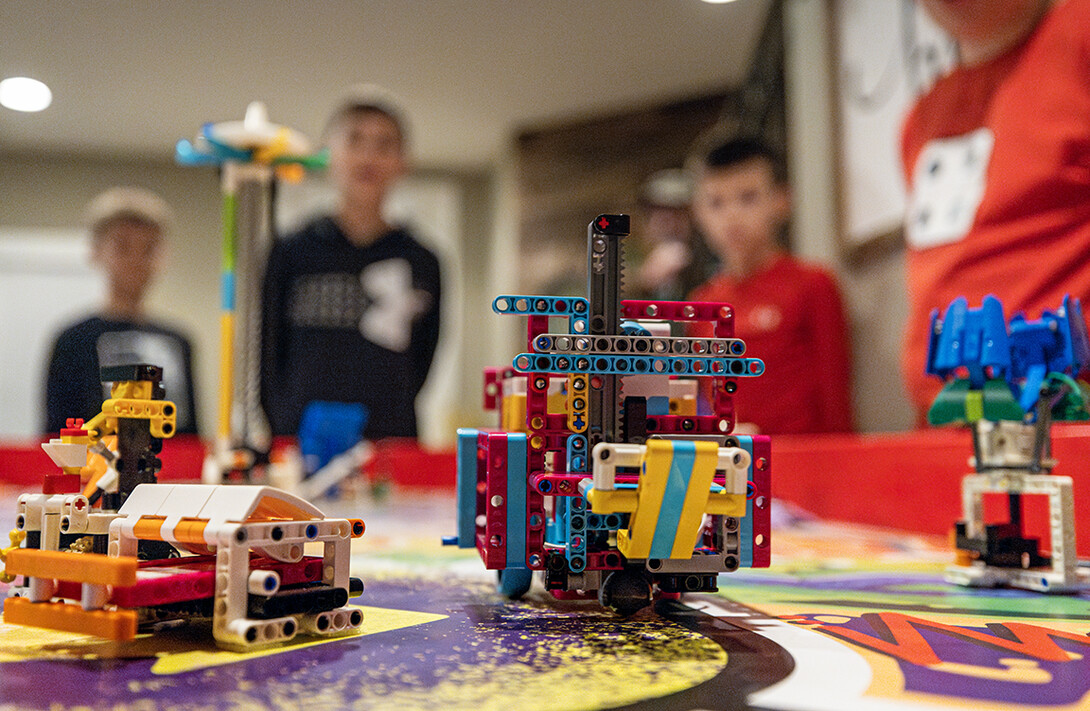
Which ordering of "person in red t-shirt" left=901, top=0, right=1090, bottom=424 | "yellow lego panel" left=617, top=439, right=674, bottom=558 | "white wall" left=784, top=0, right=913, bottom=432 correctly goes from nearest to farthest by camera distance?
1. "yellow lego panel" left=617, top=439, right=674, bottom=558
2. "person in red t-shirt" left=901, top=0, right=1090, bottom=424
3. "white wall" left=784, top=0, right=913, bottom=432

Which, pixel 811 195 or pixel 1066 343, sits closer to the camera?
pixel 1066 343

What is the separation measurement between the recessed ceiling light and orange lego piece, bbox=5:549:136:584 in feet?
12.3

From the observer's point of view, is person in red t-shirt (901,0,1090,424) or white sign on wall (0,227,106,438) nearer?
person in red t-shirt (901,0,1090,424)

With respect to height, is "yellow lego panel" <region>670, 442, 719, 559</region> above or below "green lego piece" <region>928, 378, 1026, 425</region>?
below

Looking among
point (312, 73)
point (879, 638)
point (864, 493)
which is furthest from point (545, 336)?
point (312, 73)

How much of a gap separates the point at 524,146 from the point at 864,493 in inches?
203

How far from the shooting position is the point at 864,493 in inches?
160

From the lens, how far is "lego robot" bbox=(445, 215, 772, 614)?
1.73m

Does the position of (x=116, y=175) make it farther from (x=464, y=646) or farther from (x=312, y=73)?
(x=464, y=646)

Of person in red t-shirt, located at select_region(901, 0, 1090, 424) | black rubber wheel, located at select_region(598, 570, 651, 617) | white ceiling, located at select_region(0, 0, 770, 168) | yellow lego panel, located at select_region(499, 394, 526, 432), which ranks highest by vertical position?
white ceiling, located at select_region(0, 0, 770, 168)

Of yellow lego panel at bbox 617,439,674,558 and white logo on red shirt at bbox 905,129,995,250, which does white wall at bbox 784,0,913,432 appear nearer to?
white logo on red shirt at bbox 905,129,995,250

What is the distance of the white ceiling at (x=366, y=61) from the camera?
600 cm

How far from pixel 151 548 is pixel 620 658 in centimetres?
108

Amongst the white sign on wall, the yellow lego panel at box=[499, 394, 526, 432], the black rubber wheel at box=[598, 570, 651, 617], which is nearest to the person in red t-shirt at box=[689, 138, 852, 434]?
the yellow lego panel at box=[499, 394, 526, 432]
